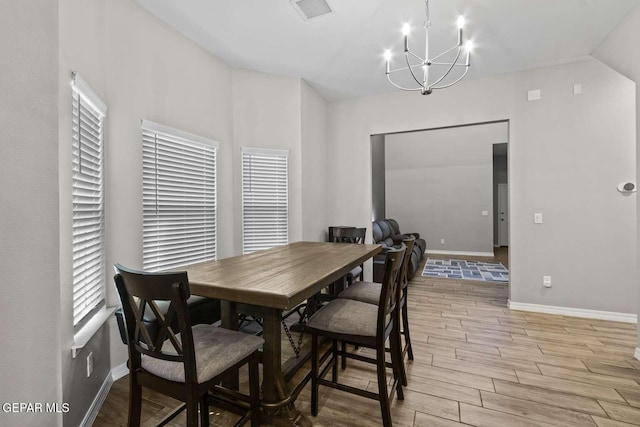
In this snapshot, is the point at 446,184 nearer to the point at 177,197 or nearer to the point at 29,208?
the point at 177,197

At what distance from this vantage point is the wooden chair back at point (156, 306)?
1.06 m

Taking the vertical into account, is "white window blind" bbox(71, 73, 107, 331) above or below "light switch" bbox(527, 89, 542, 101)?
below

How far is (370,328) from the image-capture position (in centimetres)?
160

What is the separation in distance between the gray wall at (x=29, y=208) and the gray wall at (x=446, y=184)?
25.7 ft

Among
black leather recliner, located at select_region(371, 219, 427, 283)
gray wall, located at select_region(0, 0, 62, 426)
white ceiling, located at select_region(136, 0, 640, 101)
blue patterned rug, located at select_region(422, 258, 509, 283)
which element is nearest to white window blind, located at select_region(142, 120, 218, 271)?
white ceiling, located at select_region(136, 0, 640, 101)

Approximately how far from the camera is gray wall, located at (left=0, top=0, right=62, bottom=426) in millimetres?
859

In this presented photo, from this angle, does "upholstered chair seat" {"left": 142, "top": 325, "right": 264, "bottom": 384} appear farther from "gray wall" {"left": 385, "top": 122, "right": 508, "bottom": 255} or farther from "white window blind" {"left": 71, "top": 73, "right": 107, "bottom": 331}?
"gray wall" {"left": 385, "top": 122, "right": 508, "bottom": 255}

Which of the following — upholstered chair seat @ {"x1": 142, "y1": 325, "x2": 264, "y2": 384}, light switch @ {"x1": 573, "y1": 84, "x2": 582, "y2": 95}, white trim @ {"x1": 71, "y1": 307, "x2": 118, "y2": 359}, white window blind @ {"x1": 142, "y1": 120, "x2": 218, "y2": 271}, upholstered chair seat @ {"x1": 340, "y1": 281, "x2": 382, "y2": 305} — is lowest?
white trim @ {"x1": 71, "y1": 307, "x2": 118, "y2": 359}

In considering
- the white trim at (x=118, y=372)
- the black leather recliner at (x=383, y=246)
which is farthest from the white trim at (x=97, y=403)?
the black leather recliner at (x=383, y=246)

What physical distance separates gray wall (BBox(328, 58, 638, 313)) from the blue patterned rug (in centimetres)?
163

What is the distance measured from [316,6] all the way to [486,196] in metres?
6.92

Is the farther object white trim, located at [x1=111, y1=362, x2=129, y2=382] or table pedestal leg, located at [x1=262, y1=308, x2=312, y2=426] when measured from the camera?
white trim, located at [x1=111, y1=362, x2=129, y2=382]

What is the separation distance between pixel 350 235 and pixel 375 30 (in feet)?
7.29

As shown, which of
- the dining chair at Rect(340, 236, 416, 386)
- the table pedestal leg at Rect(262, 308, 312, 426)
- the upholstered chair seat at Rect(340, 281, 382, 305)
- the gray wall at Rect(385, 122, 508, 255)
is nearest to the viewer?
the table pedestal leg at Rect(262, 308, 312, 426)
